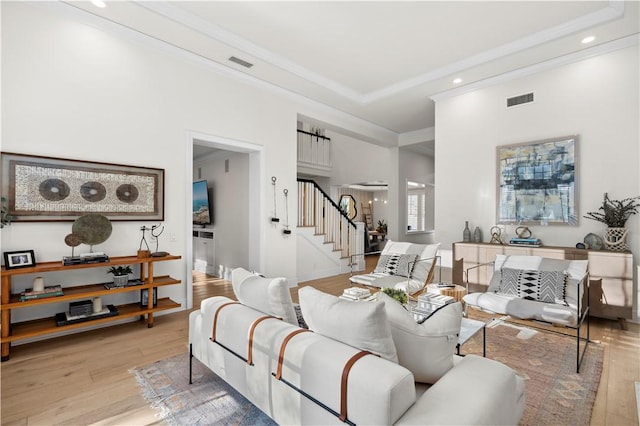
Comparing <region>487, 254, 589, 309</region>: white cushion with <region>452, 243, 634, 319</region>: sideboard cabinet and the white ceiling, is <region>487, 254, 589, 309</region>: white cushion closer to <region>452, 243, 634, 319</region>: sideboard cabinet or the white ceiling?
<region>452, 243, 634, 319</region>: sideboard cabinet

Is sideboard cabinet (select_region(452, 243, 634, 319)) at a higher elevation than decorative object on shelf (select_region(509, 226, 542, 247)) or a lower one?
lower

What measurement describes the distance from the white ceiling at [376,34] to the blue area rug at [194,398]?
3557mm

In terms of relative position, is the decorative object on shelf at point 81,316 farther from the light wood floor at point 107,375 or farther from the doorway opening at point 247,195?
the doorway opening at point 247,195

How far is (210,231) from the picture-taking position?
22.9 feet

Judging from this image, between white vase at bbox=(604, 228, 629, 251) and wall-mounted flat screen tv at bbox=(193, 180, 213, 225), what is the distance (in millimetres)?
6655

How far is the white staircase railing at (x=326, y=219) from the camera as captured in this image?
6.55 meters

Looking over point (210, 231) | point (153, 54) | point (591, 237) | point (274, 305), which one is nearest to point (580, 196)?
point (591, 237)

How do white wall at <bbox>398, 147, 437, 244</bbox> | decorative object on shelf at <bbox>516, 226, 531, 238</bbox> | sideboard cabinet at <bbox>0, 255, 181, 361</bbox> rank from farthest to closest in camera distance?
white wall at <bbox>398, 147, 437, 244</bbox> → decorative object on shelf at <bbox>516, 226, 531, 238</bbox> → sideboard cabinet at <bbox>0, 255, 181, 361</bbox>

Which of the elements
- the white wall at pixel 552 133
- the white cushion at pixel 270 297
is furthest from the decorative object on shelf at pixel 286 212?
the white cushion at pixel 270 297

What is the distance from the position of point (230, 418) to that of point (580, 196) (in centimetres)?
474

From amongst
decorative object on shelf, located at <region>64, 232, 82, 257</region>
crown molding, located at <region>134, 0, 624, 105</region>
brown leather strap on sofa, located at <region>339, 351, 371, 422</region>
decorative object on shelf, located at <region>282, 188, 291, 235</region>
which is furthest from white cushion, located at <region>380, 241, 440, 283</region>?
decorative object on shelf, located at <region>64, 232, 82, 257</region>

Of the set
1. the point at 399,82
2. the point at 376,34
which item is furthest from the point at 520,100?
the point at 376,34

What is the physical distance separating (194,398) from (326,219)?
4995 mm

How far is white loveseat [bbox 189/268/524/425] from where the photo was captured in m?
1.15
